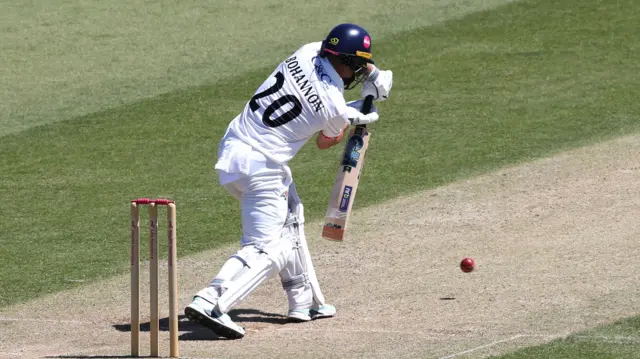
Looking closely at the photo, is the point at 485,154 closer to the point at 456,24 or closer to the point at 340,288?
the point at 340,288

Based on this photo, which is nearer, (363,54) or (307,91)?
(307,91)

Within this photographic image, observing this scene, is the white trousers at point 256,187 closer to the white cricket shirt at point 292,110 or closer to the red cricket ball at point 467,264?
the white cricket shirt at point 292,110

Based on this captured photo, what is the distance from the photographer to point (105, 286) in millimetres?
10477

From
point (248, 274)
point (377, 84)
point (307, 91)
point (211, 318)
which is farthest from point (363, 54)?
point (211, 318)

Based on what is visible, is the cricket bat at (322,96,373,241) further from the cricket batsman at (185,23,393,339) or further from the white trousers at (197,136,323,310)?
the white trousers at (197,136,323,310)

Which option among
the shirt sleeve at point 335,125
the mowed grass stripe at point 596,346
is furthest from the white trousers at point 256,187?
the mowed grass stripe at point 596,346

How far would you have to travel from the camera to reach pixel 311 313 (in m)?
9.36

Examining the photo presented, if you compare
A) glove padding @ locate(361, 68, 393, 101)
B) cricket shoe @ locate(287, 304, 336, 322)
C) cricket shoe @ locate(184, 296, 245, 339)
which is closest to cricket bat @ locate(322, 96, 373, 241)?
glove padding @ locate(361, 68, 393, 101)

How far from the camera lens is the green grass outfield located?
12.4 m

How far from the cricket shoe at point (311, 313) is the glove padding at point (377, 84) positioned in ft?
5.69

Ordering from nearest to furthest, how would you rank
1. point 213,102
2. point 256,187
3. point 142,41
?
point 256,187 → point 213,102 → point 142,41

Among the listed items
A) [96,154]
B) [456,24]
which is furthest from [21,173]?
[456,24]

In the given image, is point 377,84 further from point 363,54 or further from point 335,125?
point 335,125

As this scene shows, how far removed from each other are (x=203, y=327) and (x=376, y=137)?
6002mm
